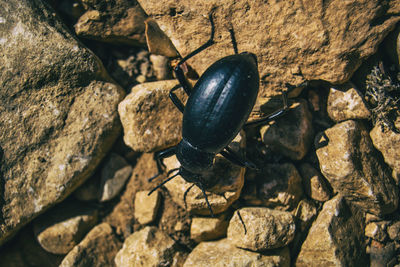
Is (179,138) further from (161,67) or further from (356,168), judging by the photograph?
(356,168)

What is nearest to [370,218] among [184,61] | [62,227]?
[184,61]

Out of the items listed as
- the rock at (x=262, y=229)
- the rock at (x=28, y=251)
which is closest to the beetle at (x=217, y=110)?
the rock at (x=262, y=229)

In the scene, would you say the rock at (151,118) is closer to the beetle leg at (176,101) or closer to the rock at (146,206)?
the beetle leg at (176,101)

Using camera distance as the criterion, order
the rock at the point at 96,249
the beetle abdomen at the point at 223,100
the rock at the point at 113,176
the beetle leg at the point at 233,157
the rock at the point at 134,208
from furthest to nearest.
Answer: the rock at the point at 113,176, the rock at the point at 134,208, the rock at the point at 96,249, the beetle leg at the point at 233,157, the beetle abdomen at the point at 223,100

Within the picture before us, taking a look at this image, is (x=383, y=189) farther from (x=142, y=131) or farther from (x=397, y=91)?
(x=142, y=131)

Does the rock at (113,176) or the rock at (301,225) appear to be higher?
the rock at (113,176)

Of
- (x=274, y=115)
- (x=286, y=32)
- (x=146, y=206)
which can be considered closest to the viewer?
(x=286, y=32)
